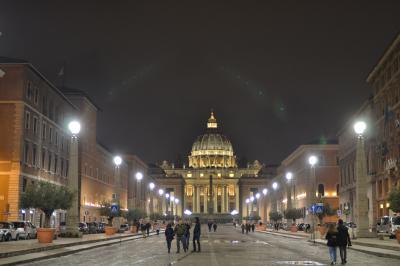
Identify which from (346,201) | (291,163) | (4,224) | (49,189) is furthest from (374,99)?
(291,163)

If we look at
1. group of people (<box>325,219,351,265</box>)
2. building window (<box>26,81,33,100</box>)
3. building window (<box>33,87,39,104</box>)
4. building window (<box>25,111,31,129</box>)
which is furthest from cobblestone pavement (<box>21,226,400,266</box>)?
building window (<box>33,87,39,104</box>)

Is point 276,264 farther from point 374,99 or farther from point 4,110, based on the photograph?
point 374,99

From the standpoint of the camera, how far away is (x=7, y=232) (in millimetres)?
48375

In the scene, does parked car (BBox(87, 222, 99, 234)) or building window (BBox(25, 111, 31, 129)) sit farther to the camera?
parked car (BBox(87, 222, 99, 234))

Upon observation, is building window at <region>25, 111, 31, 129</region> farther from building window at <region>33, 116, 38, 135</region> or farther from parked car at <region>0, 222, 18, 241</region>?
parked car at <region>0, 222, 18, 241</region>

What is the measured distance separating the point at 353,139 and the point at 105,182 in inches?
1733

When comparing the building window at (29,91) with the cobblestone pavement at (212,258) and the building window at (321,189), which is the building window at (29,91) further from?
the building window at (321,189)

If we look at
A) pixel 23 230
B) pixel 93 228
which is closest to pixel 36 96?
pixel 93 228

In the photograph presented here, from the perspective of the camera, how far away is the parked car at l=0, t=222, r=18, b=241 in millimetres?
47625

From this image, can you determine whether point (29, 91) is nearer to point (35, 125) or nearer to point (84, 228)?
point (35, 125)

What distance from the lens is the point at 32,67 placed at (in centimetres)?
6619

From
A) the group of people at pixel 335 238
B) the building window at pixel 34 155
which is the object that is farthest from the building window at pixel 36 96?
the group of people at pixel 335 238

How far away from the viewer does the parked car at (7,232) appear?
47625 mm

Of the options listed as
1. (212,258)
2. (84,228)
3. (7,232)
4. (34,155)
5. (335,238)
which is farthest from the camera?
(84,228)
